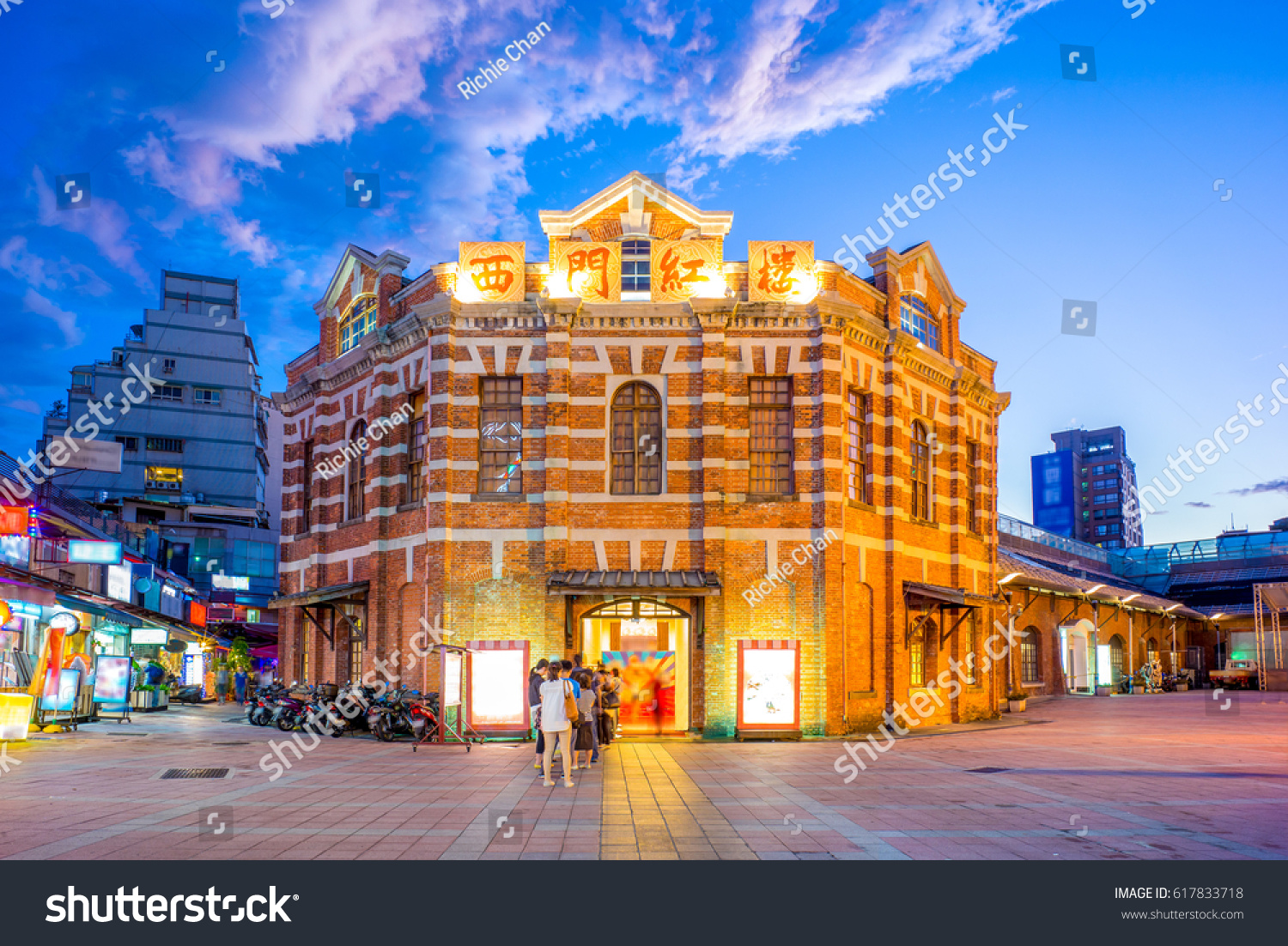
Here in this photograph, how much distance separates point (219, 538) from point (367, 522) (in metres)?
40.4

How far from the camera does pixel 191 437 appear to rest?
231 feet

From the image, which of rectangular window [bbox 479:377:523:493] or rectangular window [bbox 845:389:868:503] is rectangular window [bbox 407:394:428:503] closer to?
rectangular window [bbox 479:377:523:493]

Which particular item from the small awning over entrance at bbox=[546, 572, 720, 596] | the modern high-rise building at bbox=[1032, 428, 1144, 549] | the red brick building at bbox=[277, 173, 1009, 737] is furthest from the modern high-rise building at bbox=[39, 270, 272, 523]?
the modern high-rise building at bbox=[1032, 428, 1144, 549]

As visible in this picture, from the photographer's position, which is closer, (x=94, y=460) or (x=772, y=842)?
(x=772, y=842)

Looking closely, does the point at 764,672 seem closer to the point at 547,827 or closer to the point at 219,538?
the point at 547,827

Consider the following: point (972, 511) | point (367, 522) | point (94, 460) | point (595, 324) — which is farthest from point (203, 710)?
point (972, 511)

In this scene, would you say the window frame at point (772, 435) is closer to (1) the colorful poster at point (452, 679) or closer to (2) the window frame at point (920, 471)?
(2) the window frame at point (920, 471)

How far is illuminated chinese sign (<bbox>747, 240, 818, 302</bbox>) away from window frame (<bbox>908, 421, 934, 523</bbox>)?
19.2 ft

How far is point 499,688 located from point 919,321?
15.2 metres

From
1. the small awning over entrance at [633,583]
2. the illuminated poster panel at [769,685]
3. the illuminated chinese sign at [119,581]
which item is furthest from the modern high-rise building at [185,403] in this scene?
the illuminated poster panel at [769,685]

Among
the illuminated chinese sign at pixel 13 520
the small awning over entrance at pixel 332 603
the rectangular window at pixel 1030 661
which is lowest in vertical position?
the rectangular window at pixel 1030 661

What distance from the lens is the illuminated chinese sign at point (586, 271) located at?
76.9ft

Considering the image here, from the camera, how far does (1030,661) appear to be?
43.4 metres

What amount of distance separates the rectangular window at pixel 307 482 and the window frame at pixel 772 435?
44.7 ft
